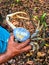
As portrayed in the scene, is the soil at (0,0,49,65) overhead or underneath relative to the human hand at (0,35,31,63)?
underneath

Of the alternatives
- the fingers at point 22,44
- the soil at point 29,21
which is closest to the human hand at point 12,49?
the fingers at point 22,44

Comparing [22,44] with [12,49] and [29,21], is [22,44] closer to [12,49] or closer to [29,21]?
[12,49]

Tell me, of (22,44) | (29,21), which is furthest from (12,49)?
(29,21)

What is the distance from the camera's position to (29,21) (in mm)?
3684

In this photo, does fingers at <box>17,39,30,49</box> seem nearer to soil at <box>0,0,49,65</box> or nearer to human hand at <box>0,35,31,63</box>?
human hand at <box>0,35,31,63</box>

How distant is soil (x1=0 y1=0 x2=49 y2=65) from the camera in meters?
3.19

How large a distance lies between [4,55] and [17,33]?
21 cm

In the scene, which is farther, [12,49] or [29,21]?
[29,21]

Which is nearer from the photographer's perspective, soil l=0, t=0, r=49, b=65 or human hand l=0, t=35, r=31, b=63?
human hand l=0, t=35, r=31, b=63

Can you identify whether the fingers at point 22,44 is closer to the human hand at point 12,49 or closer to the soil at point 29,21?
the human hand at point 12,49

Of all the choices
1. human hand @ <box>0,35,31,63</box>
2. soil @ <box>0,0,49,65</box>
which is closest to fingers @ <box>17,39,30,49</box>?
human hand @ <box>0,35,31,63</box>

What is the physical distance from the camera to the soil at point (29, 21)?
10.5 ft

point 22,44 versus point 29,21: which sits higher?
point 22,44

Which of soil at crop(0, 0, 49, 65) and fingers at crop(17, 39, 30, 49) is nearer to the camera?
fingers at crop(17, 39, 30, 49)
